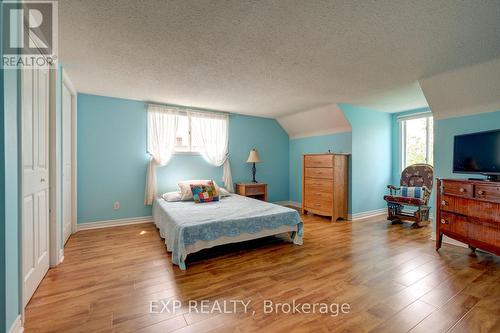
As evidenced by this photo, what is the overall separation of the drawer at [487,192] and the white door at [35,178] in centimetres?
406

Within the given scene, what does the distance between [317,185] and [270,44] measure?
304 centimetres

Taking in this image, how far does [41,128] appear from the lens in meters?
2.03

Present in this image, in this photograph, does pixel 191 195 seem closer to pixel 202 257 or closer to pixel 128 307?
pixel 202 257

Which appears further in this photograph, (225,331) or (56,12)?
(56,12)

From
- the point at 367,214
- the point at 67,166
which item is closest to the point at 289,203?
the point at 367,214

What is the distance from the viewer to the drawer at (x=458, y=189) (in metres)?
2.45

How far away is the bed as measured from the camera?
2.37 m

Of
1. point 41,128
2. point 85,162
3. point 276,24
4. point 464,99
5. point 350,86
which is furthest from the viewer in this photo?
point 85,162

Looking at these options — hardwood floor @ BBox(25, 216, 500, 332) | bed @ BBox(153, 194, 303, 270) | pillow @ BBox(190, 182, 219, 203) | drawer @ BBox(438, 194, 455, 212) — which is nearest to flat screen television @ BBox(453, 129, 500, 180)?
drawer @ BBox(438, 194, 455, 212)

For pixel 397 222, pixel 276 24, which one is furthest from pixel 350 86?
pixel 397 222

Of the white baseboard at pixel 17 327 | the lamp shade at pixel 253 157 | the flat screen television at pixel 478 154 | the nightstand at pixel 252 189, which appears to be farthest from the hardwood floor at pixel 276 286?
the lamp shade at pixel 253 157

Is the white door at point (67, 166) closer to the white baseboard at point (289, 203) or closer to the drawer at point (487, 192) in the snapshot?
the white baseboard at point (289, 203)

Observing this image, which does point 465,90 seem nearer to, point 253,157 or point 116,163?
point 253,157

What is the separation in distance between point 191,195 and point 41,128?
215 centimetres
